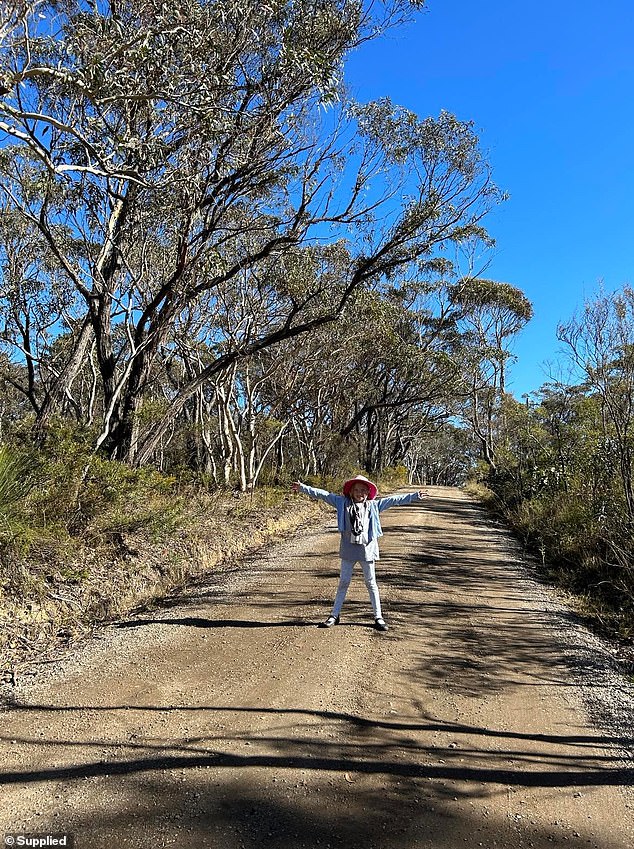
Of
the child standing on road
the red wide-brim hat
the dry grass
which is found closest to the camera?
the dry grass

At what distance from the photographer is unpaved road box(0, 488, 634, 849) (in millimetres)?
2826

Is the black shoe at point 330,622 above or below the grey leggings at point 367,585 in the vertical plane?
below

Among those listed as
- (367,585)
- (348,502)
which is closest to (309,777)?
(367,585)

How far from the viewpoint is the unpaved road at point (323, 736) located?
2.83m

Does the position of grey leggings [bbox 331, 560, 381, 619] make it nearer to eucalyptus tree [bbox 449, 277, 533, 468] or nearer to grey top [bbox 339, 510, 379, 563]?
grey top [bbox 339, 510, 379, 563]

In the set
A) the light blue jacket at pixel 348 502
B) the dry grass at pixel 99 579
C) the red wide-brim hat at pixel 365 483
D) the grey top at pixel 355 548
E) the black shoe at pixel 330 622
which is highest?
the red wide-brim hat at pixel 365 483

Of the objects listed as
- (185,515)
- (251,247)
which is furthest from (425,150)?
(185,515)

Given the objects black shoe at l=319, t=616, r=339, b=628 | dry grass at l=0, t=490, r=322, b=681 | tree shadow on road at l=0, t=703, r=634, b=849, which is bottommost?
tree shadow on road at l=0, t=703, r=634, b=849

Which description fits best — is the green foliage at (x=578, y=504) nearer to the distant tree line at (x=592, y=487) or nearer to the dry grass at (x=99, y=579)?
the distant tree line at (x=592, y=487)

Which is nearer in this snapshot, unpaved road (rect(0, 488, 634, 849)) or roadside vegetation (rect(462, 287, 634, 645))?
unpaved road (rect(0, 488, 634, 849))

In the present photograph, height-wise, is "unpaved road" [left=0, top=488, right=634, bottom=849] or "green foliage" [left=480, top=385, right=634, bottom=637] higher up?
"green foliage" [left=480, top=385, right=634, bottom=637]

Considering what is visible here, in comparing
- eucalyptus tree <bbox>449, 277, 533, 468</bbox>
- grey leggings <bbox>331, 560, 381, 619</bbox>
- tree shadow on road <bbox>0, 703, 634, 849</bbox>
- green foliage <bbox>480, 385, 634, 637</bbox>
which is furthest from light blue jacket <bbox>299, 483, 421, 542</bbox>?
eucalyptus tree <bbox>449, 277, 533, 468</bbox>

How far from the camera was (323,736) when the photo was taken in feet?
12.1

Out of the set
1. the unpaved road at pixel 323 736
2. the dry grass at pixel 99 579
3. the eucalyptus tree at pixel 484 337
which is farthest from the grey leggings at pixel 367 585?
the eucalyptus tree at pixel 484 337
